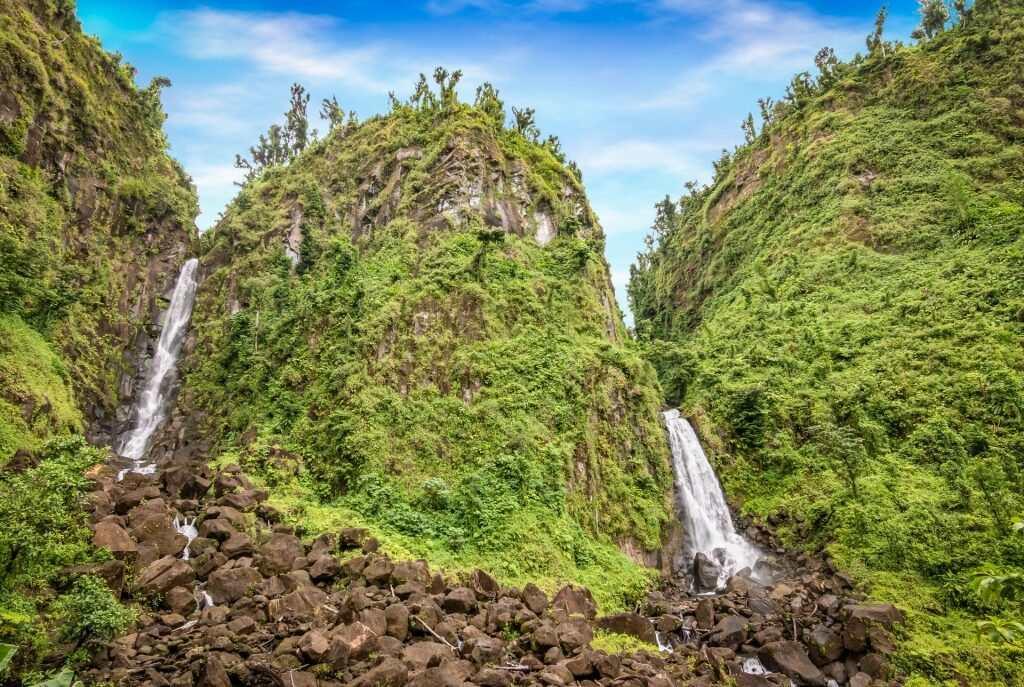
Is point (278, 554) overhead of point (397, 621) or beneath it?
overhead

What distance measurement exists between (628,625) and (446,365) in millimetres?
12043

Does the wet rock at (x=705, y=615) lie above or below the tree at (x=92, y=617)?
below

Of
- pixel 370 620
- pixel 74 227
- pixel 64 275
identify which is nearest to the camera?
pixel 370 620

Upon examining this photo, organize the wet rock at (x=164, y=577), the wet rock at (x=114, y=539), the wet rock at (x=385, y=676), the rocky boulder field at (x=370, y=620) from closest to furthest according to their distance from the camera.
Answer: the wet rock at (x=385, y=676), the rocky boulder field at (x=370, y=620), the wet rock at (x=164, y=577), the wet rock at (x=114, y=539)

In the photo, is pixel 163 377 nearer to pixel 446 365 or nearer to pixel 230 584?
pixel 446 365

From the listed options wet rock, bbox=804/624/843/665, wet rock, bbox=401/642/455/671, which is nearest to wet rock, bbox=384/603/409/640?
wet rock, bbox=401/642/455/671

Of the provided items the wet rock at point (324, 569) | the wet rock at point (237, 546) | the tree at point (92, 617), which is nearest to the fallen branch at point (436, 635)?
the wet rock at point (324, 569)

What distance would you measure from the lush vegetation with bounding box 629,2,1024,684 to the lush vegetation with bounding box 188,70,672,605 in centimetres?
583

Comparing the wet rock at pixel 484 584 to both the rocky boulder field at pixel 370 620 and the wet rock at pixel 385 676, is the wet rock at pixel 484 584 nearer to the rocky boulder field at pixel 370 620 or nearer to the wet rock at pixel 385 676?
the rocky boulder field at pixel 370 620

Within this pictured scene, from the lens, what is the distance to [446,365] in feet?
74.3

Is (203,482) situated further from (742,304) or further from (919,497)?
(742,304)

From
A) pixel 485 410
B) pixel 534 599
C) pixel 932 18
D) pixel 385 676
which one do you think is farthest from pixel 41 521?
pixel 932 18

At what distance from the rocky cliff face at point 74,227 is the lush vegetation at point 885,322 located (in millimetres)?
28017

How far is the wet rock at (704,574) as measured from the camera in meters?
19.4
